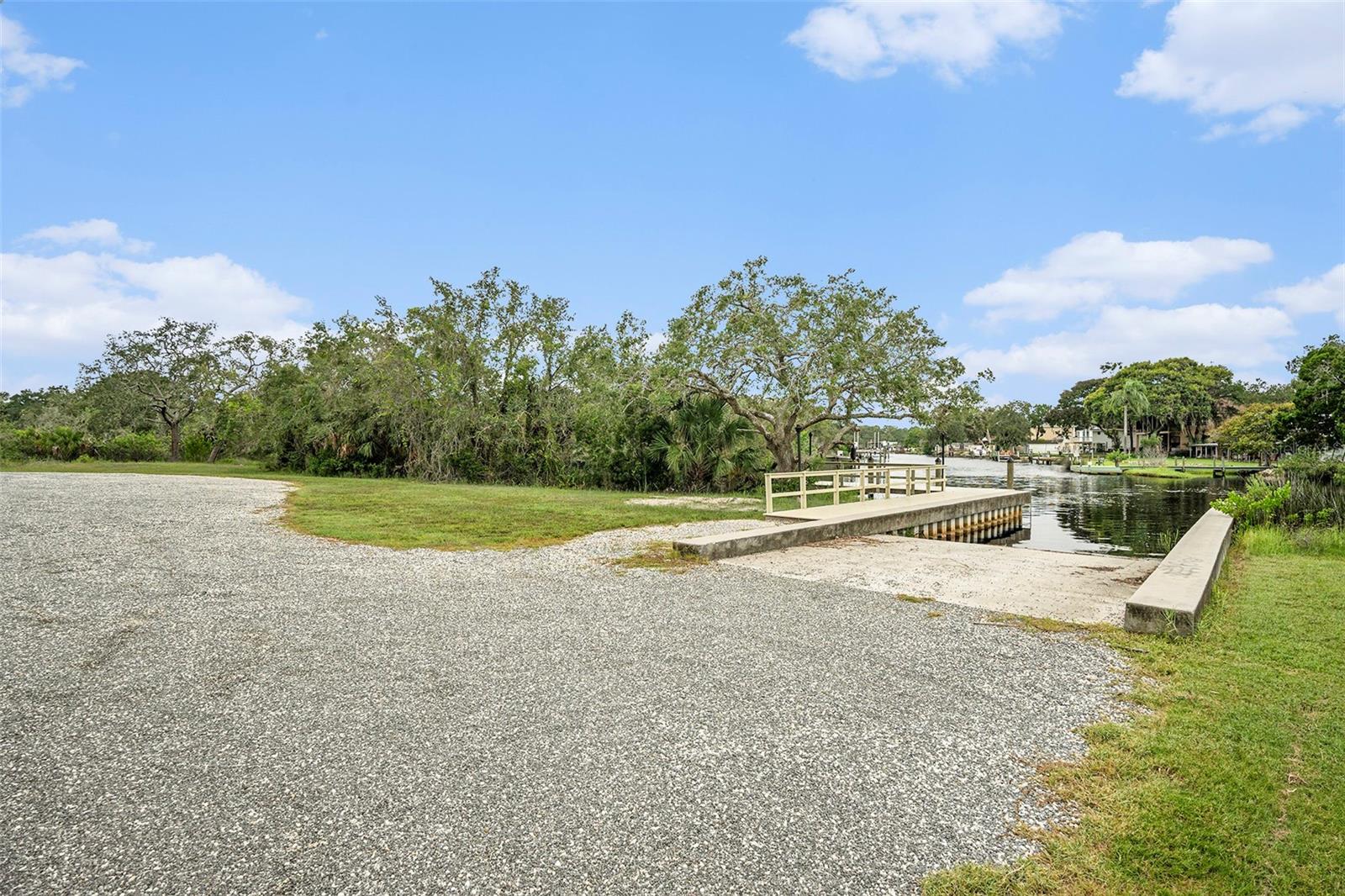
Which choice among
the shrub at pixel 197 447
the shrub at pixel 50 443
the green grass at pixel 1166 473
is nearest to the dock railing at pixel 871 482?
the shrub at pixel 197 447

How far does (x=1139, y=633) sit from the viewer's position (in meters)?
5.17

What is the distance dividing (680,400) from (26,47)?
48.8ft

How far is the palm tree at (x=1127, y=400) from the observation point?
62.8 meters

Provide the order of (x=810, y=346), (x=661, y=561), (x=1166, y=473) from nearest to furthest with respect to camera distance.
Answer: (x=661, y=561), (x=810, y=346), (x=1166, y=473)

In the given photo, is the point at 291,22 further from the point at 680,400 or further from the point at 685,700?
the point at 685,700

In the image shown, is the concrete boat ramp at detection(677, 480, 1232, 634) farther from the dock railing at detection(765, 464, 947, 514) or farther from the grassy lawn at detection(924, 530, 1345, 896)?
the dock railing at detection(765, 464, 947, 514)

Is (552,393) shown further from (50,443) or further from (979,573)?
(50,443)

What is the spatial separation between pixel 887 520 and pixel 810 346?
668 centimetres

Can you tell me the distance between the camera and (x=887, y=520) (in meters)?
12.6

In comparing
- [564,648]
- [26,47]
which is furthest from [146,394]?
[564,648]

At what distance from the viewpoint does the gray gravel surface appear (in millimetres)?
2410

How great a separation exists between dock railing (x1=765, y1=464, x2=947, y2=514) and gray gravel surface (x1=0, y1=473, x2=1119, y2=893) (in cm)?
810

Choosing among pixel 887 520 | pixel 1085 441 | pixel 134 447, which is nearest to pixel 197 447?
pixel 134 447

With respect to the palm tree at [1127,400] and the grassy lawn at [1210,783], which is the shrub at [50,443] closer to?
the grassy lawn at [1210,783]
